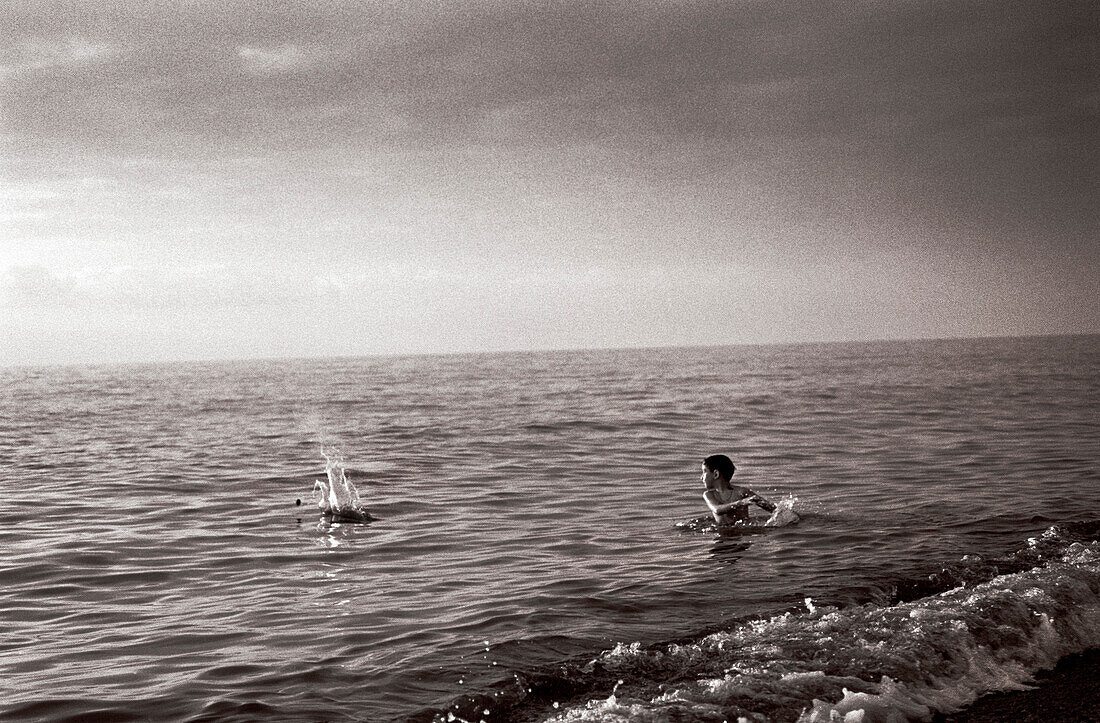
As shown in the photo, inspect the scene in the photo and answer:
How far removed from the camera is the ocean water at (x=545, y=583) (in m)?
7.22

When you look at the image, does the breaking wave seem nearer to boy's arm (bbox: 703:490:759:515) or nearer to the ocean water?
the ocean water

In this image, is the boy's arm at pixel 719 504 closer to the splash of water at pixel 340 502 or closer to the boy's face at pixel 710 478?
the boy's face at pixel 710 478

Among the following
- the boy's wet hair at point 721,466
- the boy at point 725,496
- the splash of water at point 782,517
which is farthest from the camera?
the boy's wet hair at point 721,466

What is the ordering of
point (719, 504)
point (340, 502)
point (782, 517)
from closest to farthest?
point (782, 517), point (719, 504), point (340, 502)

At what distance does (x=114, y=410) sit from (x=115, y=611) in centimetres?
4109

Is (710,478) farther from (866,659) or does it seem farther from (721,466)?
(866,659)

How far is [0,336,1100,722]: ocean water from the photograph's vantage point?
7.22m

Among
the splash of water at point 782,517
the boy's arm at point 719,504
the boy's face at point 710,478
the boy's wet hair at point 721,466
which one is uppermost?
the boy's wet hair at point 721,466

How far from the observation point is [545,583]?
35.3ft

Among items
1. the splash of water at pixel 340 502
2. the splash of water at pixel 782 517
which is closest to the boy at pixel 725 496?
the splash of water at pixel 782 517

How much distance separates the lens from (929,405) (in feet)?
127

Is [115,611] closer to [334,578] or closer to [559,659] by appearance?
[334,578]

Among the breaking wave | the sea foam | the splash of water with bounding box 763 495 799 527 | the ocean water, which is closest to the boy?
the splash of water with bounding box 763 495 799 527

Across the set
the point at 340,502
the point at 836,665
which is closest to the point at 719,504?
the point at 340,502
